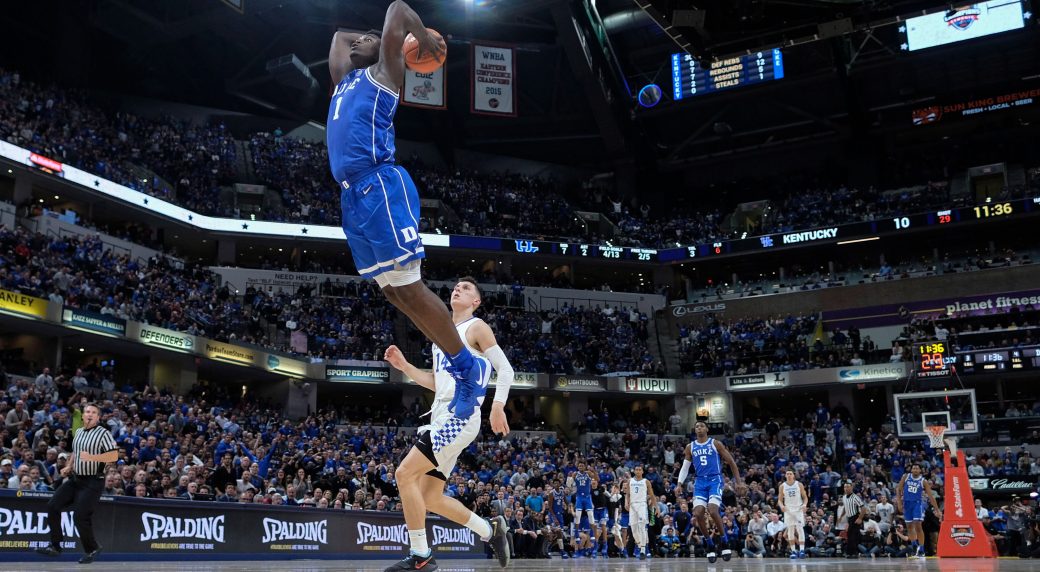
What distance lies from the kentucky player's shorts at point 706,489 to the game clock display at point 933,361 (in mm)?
21183

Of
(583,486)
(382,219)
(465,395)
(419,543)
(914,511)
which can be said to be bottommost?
(914,511)

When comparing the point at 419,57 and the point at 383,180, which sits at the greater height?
the point at 419,57

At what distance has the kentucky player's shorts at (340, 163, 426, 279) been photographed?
525 centimetres

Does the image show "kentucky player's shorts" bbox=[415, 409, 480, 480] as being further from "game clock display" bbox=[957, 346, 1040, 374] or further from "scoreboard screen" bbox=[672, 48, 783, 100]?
"scoreboard screen" bbox=[672, 48, 783, 100]

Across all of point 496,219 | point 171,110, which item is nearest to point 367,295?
point 496,219

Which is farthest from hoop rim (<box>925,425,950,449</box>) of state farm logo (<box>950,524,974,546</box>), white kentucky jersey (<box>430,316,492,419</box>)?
white kentucky jersey (<box>430,316,492,419</box>)

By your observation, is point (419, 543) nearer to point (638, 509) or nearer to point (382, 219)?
point (382, 219)

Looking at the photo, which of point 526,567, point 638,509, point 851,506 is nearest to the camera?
point 526,567

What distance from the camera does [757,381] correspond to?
43531mm

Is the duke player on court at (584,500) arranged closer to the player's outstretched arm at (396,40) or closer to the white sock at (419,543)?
the white sock at (419,543)

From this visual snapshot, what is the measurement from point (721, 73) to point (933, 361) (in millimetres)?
20044

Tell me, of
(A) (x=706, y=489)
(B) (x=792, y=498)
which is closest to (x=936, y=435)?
(B) (x=792, y=498)

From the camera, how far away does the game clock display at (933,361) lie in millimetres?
32562

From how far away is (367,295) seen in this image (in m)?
42.3
